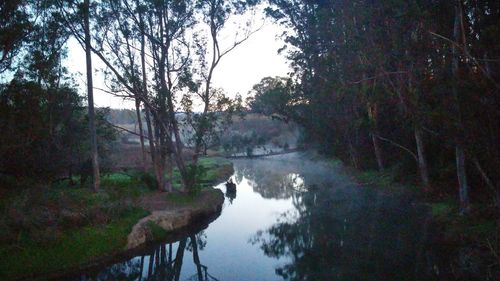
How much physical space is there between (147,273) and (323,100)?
22500 millimetres

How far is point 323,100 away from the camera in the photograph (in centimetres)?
3222

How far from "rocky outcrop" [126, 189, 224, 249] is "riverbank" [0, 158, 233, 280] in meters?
0.25

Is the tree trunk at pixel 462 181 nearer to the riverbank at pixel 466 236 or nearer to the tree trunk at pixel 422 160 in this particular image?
the riverbank at pixel 466 236

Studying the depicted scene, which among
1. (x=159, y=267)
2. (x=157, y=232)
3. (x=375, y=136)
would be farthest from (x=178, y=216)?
(x=375, y=136)

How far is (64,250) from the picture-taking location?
13.3m

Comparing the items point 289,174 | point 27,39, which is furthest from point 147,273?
point 289,174

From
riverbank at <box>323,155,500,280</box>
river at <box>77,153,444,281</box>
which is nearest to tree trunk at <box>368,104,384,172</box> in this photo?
river at <box>77,153,444,281</box>

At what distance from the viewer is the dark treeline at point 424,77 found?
13242 millimetres

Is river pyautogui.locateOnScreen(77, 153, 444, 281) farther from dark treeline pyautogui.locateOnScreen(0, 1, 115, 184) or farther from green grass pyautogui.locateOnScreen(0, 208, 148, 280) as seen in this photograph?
dark treeline pyautogui.locateOnScreen(0, 1, 115, 184)

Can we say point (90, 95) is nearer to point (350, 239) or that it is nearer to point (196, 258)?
point (196, 258)

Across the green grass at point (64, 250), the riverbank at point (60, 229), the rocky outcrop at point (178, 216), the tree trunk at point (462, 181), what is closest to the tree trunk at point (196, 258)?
the rocky outcrop at point (178, 216)

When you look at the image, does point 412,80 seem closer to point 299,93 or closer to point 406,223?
point 406,223

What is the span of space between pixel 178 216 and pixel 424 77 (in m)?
12.7

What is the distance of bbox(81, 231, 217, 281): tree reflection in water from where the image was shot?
13.1 meters
